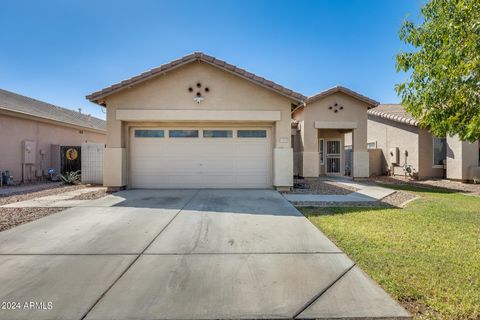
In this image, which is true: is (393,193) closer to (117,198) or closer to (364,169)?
(364,169)

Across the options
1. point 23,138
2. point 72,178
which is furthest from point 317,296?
point 23,138

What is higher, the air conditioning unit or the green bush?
the air conditioning unit

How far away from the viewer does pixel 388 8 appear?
9.96m

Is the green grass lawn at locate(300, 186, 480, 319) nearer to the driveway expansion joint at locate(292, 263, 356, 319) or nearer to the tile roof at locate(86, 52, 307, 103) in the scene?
the driveway expansion joint at locate(292, 263, 356, 319)

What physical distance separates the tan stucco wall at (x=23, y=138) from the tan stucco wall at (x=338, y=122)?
15.7 meters

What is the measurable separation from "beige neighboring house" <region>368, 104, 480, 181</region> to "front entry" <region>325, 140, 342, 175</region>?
321cm

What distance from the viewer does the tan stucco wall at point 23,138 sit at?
40.4ft

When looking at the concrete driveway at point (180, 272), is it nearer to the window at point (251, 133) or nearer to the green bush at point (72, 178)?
the window at point (251, 133)

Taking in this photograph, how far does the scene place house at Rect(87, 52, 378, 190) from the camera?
31.7ft

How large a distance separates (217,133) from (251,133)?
1.48 m

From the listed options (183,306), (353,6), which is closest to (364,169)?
(353,6)

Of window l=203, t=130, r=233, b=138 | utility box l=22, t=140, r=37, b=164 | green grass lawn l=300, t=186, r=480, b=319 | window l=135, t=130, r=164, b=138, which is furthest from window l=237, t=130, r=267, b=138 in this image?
utility box l=22, t=140, r=37, b=164

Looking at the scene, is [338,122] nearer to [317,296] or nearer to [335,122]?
[335,122]

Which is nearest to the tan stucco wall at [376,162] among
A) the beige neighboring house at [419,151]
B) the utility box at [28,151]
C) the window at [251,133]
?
the beige neighboring house at [419,151]
